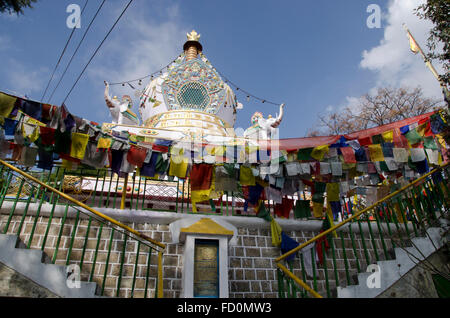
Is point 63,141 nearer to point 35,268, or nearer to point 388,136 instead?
point 35,268

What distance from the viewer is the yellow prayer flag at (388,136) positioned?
7.75 metres

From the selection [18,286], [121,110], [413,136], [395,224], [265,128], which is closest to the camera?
[18,286]

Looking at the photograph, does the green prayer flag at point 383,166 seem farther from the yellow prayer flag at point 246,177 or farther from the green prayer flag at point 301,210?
the yellow prayer flag at point 246,177

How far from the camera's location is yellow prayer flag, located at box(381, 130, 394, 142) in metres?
7.75

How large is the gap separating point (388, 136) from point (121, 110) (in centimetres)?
1296

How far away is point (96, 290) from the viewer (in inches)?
200

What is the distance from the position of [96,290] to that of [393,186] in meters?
7.69

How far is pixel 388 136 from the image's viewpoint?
25.5 feet

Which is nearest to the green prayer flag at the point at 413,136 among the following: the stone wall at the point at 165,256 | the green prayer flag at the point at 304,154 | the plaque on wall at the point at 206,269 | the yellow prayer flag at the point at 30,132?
the green prayer flag at the point at 304,154

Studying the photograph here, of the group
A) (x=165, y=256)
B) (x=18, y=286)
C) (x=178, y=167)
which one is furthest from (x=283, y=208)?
(x=18, y=286)

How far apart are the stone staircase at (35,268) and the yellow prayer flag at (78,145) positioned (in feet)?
8.08

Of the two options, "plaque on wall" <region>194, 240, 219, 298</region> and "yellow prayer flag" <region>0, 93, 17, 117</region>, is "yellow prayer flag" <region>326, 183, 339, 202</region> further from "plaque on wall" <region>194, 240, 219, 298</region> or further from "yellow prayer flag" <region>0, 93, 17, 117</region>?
"yellow prayer flag" <region>0, 93, 17, 117</region>

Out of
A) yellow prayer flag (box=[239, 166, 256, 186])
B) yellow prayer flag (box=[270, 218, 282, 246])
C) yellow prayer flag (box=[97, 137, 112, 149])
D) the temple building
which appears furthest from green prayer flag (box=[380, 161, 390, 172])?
yellow prayer flag (box=[97, 137, 112, 149])
